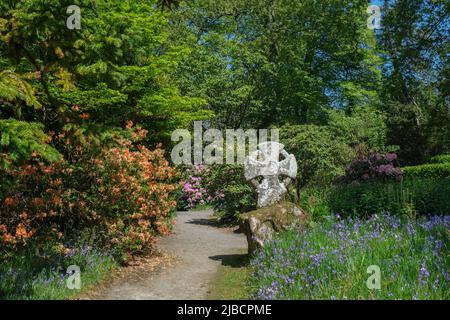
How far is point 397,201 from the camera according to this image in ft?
33.1

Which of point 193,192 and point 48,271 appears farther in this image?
point 193,192

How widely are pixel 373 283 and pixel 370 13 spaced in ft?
81.1

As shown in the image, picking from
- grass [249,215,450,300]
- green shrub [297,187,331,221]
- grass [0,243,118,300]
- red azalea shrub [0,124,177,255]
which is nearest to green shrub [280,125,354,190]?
green shrub [297,187,331,221]

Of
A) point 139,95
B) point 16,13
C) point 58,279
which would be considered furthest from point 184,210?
point 16,13

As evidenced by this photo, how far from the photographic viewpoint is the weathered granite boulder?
7.96 m

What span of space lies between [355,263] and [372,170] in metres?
9.52

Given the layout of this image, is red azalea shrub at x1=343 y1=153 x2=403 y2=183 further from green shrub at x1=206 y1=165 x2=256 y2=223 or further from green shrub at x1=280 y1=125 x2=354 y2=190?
green shrub at x1=206 y1=165 x2=256 y2=223

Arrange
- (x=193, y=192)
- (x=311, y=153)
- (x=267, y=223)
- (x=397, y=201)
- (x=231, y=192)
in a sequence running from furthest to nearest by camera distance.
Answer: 1. (x=193, y=192)
2. (x=311, y=153)
3. (x=231, y=192)
4. (x=397, y=201)
5. (x=267, y=223)

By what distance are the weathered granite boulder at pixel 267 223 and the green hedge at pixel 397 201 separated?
202cm

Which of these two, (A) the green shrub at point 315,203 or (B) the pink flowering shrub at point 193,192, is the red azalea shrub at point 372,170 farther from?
(B) the pink flowering shrub at point 193,192

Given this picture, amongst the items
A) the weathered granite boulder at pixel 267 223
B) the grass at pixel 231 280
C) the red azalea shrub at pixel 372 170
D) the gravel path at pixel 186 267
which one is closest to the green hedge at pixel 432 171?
the red azalea shrub at pixel 372 170

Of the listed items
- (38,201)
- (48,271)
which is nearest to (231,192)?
(38,201)

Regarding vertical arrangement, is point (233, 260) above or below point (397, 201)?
below

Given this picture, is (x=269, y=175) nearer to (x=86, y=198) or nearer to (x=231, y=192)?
(x=86, y=198)
